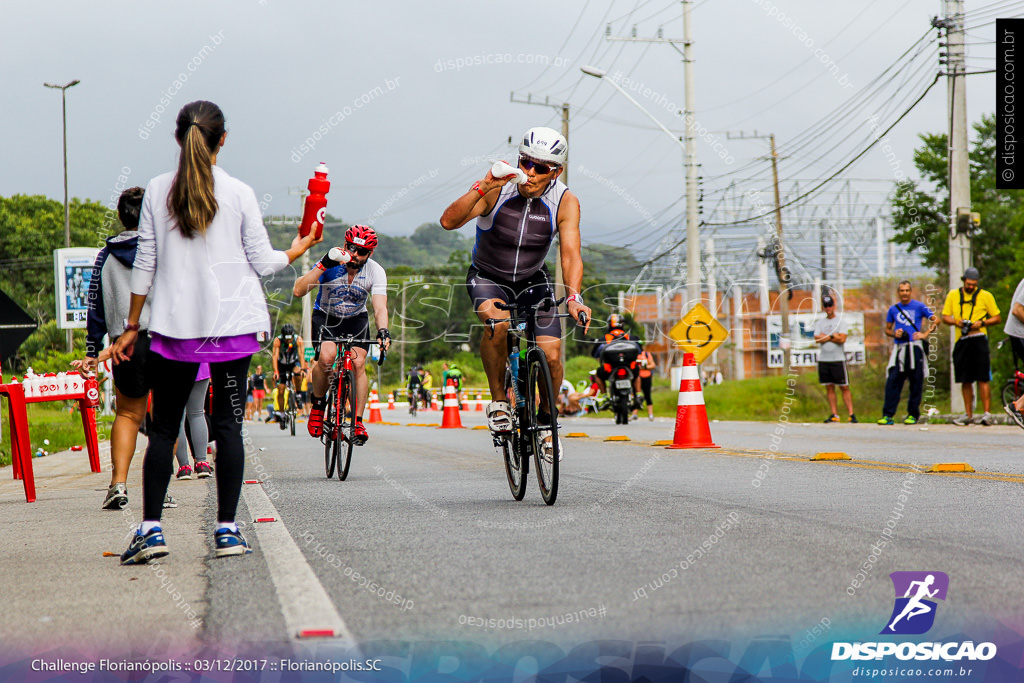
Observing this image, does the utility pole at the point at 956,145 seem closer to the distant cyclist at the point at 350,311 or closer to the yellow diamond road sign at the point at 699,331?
the yellow diamond road sign at the point at 699,331

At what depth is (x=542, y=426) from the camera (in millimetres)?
6684

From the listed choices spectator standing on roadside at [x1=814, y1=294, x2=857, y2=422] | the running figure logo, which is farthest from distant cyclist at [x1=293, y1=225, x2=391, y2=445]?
spectator standing on roadside at [x1=814, y1=294, x2=857, y2=422]

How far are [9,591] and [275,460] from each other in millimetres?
8498

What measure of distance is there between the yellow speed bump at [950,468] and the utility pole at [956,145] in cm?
1284

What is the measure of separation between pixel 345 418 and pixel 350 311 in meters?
0.94

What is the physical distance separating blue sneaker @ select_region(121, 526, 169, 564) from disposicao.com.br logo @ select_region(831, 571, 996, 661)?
9.85 ft

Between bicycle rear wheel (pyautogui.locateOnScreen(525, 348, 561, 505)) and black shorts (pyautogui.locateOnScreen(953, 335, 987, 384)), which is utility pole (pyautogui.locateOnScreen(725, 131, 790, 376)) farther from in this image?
bicycle rear wheel (pyautogui.locateOnScreen(525, 348, 561, 505))

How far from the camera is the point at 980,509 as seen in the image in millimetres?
6160

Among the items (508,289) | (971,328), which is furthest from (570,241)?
(971,328)

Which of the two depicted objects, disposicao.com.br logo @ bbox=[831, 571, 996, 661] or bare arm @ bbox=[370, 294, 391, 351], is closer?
disposicao.com.br logo @ bbox=[831, 571, 996, 661]

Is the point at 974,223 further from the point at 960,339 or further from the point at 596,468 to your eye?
the point at 596,468

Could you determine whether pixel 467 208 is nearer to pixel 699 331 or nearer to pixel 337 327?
pixel 337 327

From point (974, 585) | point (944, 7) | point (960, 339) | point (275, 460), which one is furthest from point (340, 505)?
point (944, 7)

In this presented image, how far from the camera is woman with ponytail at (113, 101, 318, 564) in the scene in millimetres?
4949
